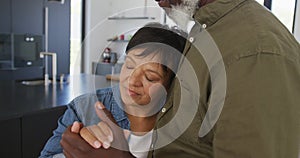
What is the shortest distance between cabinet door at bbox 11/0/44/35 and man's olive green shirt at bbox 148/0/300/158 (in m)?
3.76

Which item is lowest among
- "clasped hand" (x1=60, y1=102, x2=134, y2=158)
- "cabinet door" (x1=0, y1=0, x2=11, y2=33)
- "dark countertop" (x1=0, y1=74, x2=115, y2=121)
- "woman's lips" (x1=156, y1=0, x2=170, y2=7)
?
"dark countertop" (x1=0, y1=74, x2=115, y2=121)

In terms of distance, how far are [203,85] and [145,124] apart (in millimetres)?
298

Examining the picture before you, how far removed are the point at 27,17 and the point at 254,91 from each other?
3979 mm

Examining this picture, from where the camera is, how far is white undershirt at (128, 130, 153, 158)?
79 centimetres

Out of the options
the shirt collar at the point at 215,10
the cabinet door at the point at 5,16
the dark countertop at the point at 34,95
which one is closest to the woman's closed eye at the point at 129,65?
the shirt collar at the point at 215,10

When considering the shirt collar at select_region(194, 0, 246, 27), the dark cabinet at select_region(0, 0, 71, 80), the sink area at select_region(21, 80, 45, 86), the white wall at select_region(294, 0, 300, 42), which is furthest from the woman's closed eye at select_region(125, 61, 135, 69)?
the dark cabinet at select_region(0, 0, 71, 80)

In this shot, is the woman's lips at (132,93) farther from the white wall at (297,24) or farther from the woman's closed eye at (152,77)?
the white wall at (297,24)

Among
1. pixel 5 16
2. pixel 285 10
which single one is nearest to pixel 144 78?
pixel 285 10

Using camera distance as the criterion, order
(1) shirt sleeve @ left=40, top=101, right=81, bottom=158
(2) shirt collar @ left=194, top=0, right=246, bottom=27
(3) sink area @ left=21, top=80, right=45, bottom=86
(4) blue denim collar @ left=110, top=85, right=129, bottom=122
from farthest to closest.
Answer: (3) sink area @ left=21, top=80, right=45, bottom=86, (1) shirt sleeve @ left=40, top=101, right=81, bottom=158, (4) blue denim collar @ left=110, top=85, right=129, bottom=122, (2) shirt collar @ left=194, top=0, right=246, bottom=27

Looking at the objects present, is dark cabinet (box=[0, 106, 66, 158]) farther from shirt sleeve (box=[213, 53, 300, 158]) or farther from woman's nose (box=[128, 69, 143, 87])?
shirt sleeve (box=[213, 53, 300, 158])

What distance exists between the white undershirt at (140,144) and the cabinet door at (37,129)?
1006mm

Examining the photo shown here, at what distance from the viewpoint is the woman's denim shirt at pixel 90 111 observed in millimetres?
908

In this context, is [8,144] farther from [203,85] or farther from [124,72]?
[203,85]

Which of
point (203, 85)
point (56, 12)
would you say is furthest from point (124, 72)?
point (56, 12)
